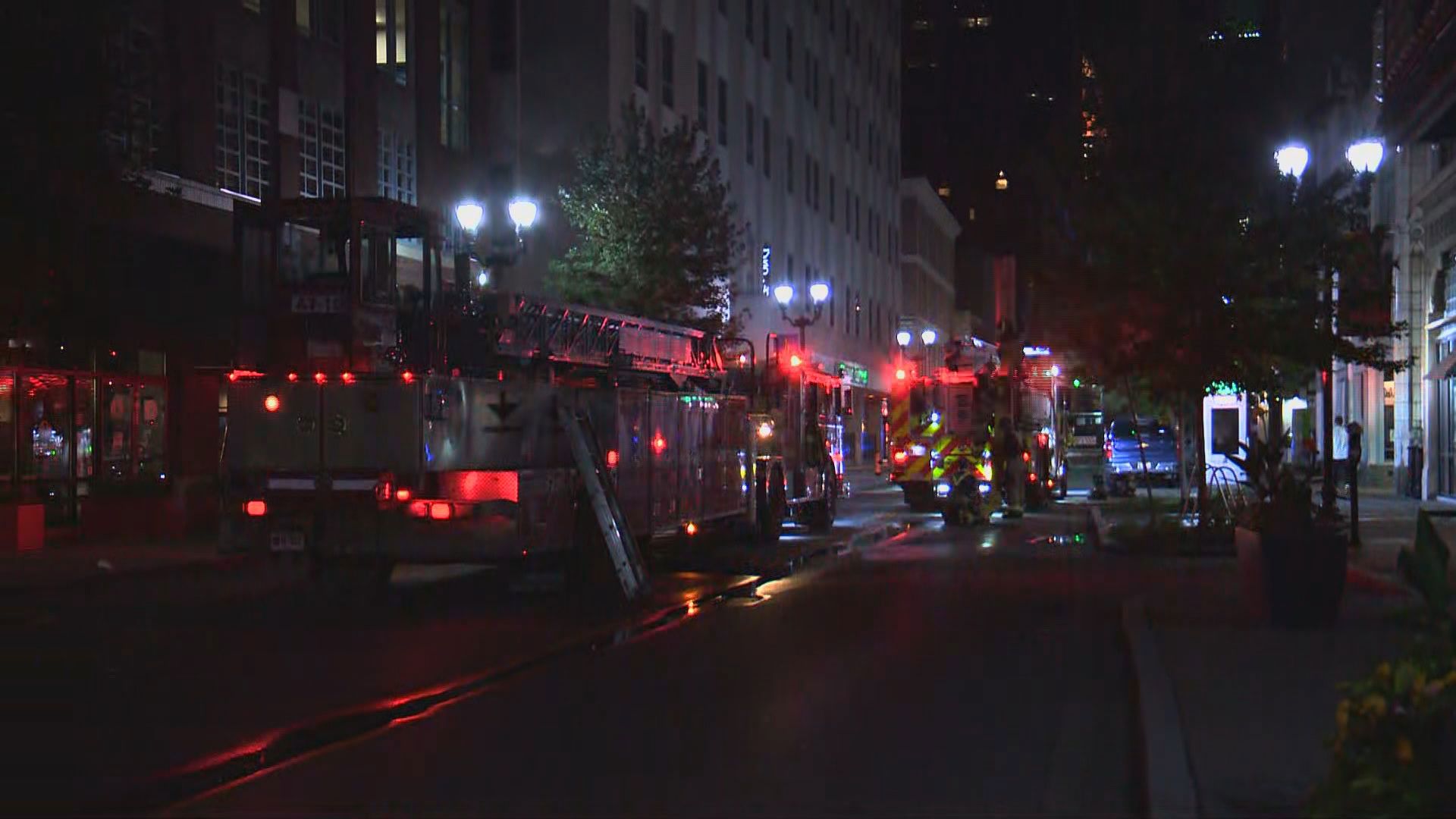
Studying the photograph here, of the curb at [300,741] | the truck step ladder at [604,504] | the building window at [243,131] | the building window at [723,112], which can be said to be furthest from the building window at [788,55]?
the curb at [300,741]

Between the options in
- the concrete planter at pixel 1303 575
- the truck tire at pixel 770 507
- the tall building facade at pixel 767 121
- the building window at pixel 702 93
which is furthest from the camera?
the building window at pixel 702 93

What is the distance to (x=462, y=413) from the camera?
15.0 m

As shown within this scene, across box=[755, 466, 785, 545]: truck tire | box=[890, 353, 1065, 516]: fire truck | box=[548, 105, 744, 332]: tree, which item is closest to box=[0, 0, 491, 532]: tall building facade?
box=[548, 105, 744, 332]: tree

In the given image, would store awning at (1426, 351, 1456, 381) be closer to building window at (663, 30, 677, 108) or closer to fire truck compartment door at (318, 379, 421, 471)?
building window at (663, 30, 677, 108)

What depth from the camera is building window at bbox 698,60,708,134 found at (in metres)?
44.8

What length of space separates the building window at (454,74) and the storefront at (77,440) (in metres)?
10.8

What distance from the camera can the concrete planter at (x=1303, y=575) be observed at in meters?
12.7

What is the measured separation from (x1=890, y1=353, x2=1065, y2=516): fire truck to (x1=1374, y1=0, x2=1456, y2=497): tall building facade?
755 cm

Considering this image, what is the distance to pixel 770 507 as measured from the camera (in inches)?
945

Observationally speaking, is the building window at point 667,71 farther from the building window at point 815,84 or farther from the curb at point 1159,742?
the curb at point 1159,742

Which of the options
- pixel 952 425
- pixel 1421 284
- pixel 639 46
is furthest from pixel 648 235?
pixel 1421 284

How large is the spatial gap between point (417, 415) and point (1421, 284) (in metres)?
26.4

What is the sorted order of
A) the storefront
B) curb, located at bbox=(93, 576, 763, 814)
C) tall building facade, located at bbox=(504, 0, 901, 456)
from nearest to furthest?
curb, located at bbox=(93, 576, 763, 814), the storefront, tall building facade, located at bbox=(504, 0, 901, 456)

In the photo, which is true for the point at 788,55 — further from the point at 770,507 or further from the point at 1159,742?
the point at 1159,742
